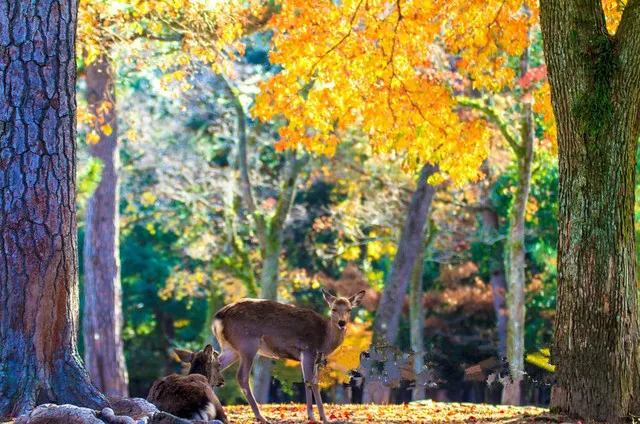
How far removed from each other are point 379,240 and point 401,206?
46.6 inches

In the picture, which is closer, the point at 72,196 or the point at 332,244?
the point at 72,196

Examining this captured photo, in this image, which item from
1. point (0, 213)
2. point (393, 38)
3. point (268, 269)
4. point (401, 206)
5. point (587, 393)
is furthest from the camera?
point (401, 206)

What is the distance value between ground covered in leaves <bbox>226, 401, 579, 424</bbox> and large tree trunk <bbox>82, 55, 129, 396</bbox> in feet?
30.3

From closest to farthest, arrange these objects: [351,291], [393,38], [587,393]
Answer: [587,393]
[393,38]
[351,291]

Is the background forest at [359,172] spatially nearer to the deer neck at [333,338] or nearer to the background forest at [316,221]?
the deer neck at [333,338]

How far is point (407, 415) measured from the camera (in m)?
11.8

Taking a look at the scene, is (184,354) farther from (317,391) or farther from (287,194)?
(287,194)

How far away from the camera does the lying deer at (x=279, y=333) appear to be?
34.4ft

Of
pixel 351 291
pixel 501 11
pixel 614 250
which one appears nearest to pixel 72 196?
pixel 614 250

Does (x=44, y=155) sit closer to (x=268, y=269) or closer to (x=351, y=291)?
(x=268, y=269)

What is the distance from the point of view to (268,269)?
25.3 m

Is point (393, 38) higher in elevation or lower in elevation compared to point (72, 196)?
higher

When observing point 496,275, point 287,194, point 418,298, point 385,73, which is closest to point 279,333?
point 385,73

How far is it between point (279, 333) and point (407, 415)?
7.01ft
